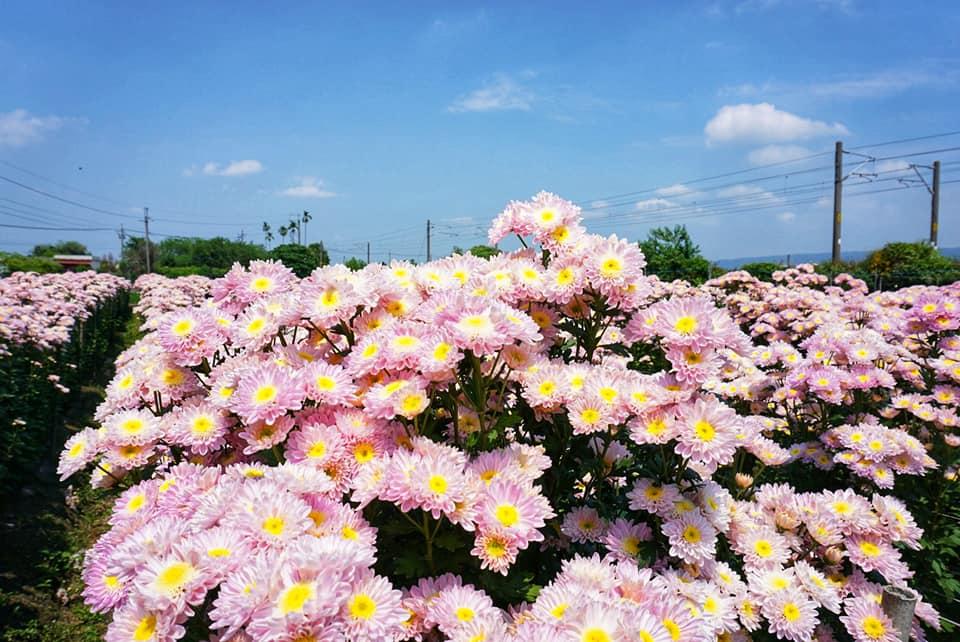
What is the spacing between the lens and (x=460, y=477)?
1.36 metres

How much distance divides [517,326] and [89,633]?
442cm

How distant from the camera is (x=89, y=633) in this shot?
4180mm

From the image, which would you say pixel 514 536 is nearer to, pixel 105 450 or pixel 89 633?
pixel 105 450

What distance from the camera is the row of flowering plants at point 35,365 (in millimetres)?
5578

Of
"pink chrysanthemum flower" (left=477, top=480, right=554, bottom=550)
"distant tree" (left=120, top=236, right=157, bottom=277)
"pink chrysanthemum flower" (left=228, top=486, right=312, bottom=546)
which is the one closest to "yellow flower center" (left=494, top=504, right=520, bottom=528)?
"pink chrysanthemum flower" (left=477, top=480, right=554, bottom=550)

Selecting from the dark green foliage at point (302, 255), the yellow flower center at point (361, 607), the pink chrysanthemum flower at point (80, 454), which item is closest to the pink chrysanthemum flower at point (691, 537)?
the yellow flower center at point (361, 607)

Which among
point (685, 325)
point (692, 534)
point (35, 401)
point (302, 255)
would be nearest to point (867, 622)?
point (692, 534)

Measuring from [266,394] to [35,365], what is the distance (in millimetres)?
6677

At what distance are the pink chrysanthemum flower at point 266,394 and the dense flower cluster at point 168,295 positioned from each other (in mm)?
6081

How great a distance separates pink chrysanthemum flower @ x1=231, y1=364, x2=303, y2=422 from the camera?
151 cm

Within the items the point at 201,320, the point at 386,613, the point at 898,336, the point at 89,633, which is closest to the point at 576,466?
the point at 386,613

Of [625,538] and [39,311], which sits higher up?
[39,311]

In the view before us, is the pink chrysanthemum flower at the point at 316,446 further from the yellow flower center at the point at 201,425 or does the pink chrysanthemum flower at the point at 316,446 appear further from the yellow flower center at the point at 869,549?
the yellow flower center at the point at 869,549

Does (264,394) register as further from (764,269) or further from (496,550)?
(764,269)
